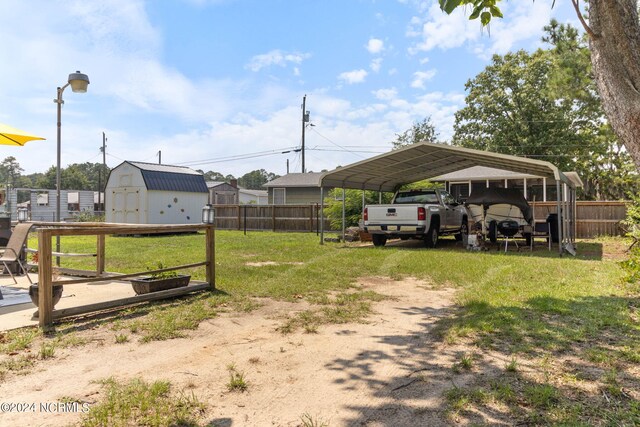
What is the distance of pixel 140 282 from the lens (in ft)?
18.2

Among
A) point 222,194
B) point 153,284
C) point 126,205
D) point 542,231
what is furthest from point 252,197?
point 153,284

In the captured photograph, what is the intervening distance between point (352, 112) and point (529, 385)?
27959 mm

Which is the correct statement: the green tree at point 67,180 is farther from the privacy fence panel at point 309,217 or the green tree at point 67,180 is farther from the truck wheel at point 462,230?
the truck wheel at point 462,230

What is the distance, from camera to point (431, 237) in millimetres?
12594

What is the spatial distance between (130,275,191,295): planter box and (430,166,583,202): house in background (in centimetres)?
1797

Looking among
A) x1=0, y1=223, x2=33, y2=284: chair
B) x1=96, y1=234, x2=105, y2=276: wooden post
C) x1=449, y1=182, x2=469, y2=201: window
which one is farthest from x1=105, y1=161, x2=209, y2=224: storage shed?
x1=449, y1=182, x2=469, y2=201: window

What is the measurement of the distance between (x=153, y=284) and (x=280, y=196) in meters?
27.7

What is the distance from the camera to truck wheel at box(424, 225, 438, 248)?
41.0 feet

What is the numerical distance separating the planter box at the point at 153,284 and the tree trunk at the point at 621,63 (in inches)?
220

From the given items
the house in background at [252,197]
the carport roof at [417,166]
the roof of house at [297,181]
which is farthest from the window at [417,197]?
the house in background at [252,197]

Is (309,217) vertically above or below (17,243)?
above

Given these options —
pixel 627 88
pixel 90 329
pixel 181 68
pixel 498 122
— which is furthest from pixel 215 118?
pixel 627 88

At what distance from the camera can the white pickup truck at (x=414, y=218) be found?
12.1 meters

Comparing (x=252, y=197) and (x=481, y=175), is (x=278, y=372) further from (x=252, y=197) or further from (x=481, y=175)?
(x=252, y=197)
